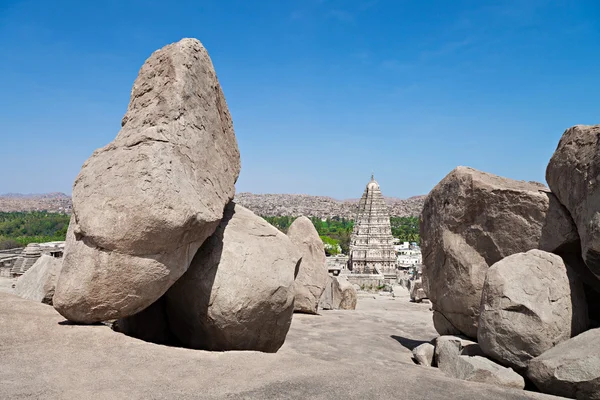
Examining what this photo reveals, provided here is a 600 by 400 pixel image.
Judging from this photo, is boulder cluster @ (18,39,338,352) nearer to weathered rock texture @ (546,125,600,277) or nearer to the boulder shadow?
the boulder shadow

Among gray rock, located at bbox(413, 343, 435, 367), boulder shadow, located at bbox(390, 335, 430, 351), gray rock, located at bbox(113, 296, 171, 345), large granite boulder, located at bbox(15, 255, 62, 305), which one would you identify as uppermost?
large granite boulder, located at bbox(15, 255, 62, 305)

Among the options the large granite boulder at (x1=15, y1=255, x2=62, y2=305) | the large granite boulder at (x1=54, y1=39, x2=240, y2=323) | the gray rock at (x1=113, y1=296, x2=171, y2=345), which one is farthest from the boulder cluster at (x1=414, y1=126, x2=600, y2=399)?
the large granite boulder at (x1=15, y1=255, x2=62, y2=305)

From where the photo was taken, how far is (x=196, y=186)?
17.5ft

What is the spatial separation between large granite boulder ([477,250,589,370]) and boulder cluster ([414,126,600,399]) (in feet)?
0.04

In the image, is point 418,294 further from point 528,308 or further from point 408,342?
point 528,308

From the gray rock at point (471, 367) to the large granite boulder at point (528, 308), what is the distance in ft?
0.88

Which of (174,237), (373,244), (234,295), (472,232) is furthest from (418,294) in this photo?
(373,244)

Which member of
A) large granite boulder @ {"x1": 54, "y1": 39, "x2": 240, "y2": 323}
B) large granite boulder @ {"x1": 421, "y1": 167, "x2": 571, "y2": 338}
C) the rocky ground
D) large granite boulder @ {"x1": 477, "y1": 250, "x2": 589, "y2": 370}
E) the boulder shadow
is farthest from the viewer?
the boulder shadow

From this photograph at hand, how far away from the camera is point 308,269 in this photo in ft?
40.9

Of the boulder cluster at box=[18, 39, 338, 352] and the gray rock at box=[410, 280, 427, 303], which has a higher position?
the boulder cluster at box=[18, 39, 338, 352]

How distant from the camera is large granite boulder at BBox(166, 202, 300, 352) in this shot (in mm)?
5477

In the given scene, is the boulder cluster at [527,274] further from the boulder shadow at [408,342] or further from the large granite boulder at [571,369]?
the boulder shadow at [408,342]

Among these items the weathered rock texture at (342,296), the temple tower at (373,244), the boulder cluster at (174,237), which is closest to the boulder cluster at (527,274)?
the boulder cluster at (174,237)

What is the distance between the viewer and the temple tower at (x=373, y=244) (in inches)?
1901
